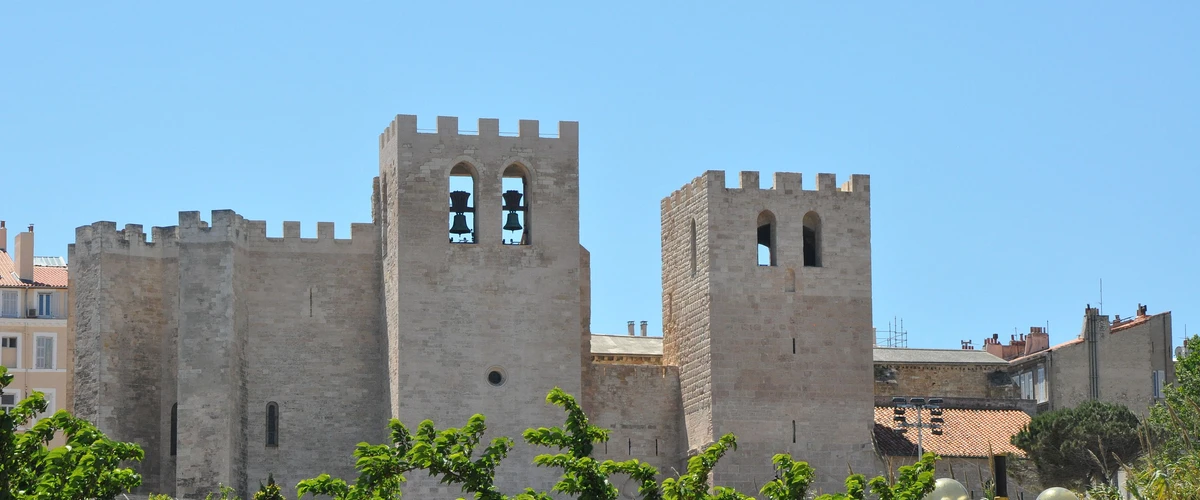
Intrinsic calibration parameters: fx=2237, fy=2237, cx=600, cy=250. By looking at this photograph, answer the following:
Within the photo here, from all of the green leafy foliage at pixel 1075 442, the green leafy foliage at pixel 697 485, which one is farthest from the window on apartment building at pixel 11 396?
the green leafy foliage at pixel 697 485

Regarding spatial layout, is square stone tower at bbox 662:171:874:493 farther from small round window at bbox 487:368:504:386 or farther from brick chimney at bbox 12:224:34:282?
brick chimney at bbox 12:224:34:282

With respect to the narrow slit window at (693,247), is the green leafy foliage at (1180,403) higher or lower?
lower

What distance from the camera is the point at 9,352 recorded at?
204 ft

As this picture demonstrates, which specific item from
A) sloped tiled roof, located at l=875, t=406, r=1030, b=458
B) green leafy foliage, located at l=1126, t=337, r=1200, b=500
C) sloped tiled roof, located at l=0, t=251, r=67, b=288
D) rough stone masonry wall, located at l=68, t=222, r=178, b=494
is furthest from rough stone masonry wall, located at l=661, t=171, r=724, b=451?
sloped tiled roof, located at l=0, t=251, r=67, b=288

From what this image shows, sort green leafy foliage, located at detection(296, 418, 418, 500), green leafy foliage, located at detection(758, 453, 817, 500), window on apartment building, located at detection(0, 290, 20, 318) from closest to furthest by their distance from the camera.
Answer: green leafy foliage, located at detection(296, 418, 418, 500), green leafy foliage, located at detection(758, 453, 817, 500), window on apartment building, located at detection(0, 290, 20, 318)

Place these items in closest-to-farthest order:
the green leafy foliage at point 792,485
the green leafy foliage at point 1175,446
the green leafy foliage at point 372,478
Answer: the green leafy foliage at point 372,478
the green leafy foliage at point 792,485
the green leafy foliage at point 1175,446

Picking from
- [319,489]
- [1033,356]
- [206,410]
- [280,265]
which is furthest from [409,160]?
[1033,356]

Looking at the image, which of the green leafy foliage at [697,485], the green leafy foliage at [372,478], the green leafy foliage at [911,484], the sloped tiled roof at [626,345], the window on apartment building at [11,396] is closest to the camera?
the green leafy foliage at [372,478]

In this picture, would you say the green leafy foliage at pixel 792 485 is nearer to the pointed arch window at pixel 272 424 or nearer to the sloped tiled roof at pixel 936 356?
the pointed arch window at pixel 272 424

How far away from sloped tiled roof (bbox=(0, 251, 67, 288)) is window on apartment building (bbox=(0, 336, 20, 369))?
1599mm

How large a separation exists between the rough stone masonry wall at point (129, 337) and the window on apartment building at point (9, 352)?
472 inches

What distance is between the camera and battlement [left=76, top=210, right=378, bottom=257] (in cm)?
5003

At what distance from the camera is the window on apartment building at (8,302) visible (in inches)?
2473

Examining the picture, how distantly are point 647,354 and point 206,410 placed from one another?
18.6 meters
